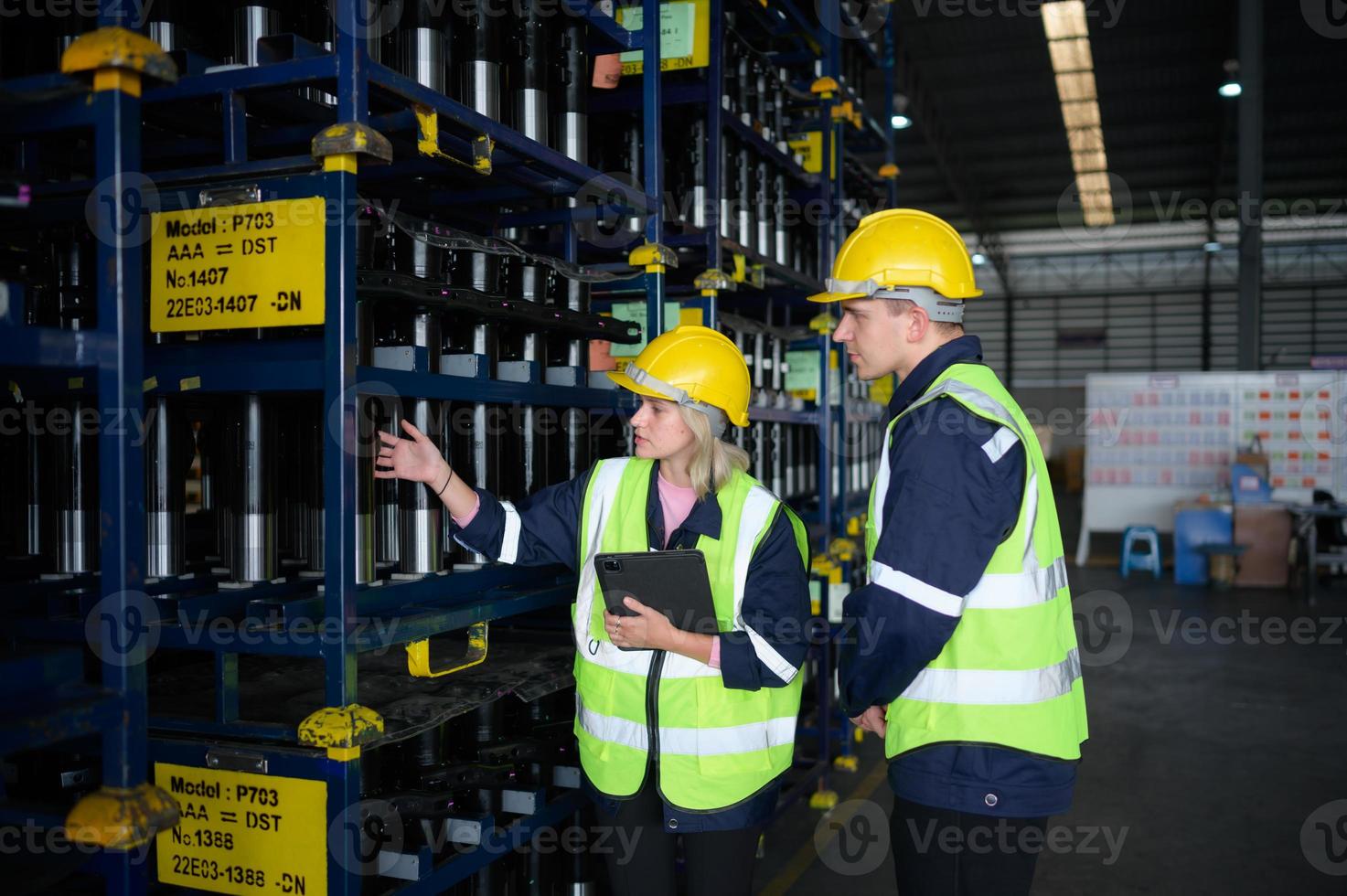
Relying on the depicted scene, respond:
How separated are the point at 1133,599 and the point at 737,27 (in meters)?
9.10

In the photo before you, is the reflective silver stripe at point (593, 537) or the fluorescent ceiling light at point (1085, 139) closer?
the reflective silver stripe at point (593, 537)

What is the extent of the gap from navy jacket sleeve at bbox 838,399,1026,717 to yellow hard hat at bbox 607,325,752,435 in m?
0.76

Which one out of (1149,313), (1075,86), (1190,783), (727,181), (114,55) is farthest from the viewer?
(1149,313)

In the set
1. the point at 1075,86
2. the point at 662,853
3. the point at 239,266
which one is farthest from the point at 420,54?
the point at 1075,86

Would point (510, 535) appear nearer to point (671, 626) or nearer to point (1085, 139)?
point (671, 626)

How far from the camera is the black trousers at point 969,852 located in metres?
2.18

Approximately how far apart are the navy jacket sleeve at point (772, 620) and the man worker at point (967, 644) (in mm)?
335

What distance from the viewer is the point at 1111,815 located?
214 inches

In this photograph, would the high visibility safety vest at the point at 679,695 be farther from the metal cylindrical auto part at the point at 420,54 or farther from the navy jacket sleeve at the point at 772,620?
the metal cylindrical auto part at the point at 420,54

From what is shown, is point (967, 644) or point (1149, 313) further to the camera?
point (1149, 313)

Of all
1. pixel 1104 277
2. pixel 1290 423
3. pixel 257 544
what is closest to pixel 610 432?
pixel 257 544

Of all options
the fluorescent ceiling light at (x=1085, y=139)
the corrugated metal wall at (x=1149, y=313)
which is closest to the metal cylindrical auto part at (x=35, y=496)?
the fluorescent ceiling light at (x=1085, y=139)

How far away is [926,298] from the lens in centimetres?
244

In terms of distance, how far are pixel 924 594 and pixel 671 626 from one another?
2.28 ft
